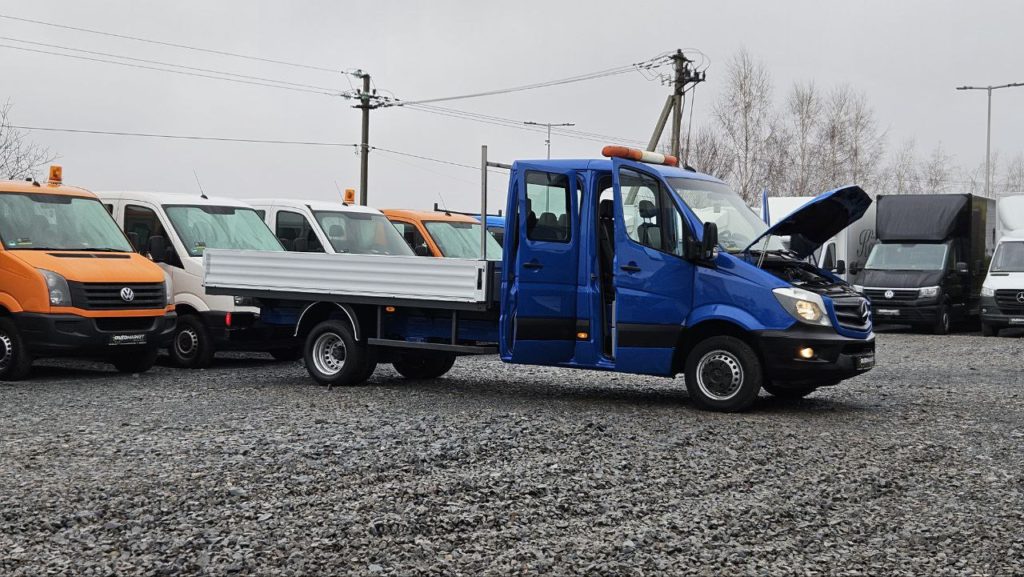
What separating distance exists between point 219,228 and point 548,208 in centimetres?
611

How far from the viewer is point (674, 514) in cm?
694

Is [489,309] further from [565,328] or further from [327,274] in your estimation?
[327,274]

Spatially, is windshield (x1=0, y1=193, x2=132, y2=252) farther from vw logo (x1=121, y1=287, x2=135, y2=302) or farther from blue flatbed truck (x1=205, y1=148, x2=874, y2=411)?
blue flatbed truck (x1=205, y1=148, x2=874, y2=411)

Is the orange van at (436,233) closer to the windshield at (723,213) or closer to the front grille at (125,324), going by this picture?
the front grille at (125,324)

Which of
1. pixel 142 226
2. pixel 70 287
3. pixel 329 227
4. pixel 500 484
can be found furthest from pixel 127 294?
pixel 500 484

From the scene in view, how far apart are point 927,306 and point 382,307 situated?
15.0 meters

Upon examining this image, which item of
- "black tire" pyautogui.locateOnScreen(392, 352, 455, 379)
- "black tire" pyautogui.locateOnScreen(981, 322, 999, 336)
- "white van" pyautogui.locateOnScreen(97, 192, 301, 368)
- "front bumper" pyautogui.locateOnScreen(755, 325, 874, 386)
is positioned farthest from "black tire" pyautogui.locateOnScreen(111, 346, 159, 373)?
"black tire" pyautogui.locateOnScreen(981, 322, 999, 336)

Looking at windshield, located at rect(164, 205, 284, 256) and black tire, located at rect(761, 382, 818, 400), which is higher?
windshield, located at rect(164, 205, 284, 256)

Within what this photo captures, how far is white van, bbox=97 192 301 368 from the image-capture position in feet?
49.6

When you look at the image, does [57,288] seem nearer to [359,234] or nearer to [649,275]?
[359,234]

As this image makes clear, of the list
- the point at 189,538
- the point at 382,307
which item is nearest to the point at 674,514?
the point at 189,538

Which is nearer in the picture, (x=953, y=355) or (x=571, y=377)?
(x=571, y=377)

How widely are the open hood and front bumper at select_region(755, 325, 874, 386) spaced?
3.21 feet

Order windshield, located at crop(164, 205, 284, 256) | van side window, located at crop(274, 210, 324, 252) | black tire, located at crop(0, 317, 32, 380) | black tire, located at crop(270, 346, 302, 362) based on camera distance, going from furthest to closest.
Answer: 1. van side window, located at crop(274, 210, 324, 252)
2. black tire, located at crop(270, 346, 302, 362)
3. windshield, located at crop(164, 205, 284, 256)
4. black tire, located at crop(0, 317, 32, 380)
